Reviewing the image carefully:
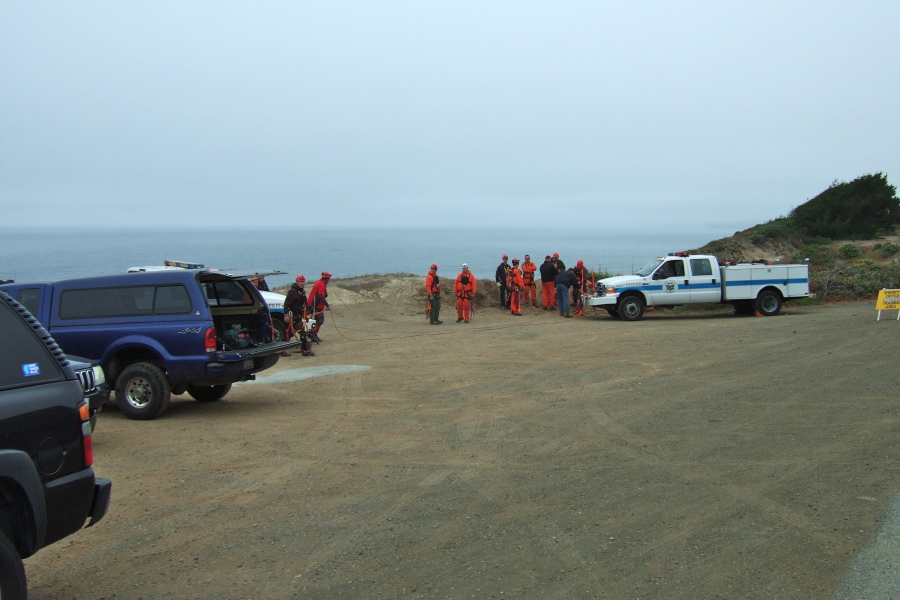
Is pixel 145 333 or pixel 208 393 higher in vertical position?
pixel 145 333

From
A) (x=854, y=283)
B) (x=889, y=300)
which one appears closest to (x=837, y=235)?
(x=854, y=283)

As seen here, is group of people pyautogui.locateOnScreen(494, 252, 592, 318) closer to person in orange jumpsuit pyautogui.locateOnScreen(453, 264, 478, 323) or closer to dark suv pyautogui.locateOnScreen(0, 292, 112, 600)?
person in orange jumpsuit pyautogui.locateOnScreen(453, 264, 478, 323)

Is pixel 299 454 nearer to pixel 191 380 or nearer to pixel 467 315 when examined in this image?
pixel 191 380

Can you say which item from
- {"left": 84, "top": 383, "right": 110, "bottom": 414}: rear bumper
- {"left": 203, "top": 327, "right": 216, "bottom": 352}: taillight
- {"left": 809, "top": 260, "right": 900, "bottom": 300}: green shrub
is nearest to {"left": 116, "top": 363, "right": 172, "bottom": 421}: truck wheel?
Result: {"left": 203, "top": 327, "right": 216, "bottom": 352}: taillight

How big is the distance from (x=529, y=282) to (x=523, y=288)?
41 centimetres

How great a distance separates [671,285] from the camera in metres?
23.5

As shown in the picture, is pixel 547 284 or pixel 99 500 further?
pixel 547 284

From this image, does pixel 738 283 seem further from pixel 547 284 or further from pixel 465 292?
pixel 465 292

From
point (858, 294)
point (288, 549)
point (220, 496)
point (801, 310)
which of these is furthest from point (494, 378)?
point (858, 294)

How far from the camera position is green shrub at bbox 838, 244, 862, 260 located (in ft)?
113

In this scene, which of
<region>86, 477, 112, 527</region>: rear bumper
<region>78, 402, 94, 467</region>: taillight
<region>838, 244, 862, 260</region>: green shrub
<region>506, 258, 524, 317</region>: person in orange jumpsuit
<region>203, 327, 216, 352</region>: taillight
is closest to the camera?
<region>78, 402, 94, 467</region>: taillight

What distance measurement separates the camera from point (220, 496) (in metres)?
6.87

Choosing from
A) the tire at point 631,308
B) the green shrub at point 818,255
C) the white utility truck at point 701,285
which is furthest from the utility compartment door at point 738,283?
the green shrub at point 818,255

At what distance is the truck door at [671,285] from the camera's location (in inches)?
923
